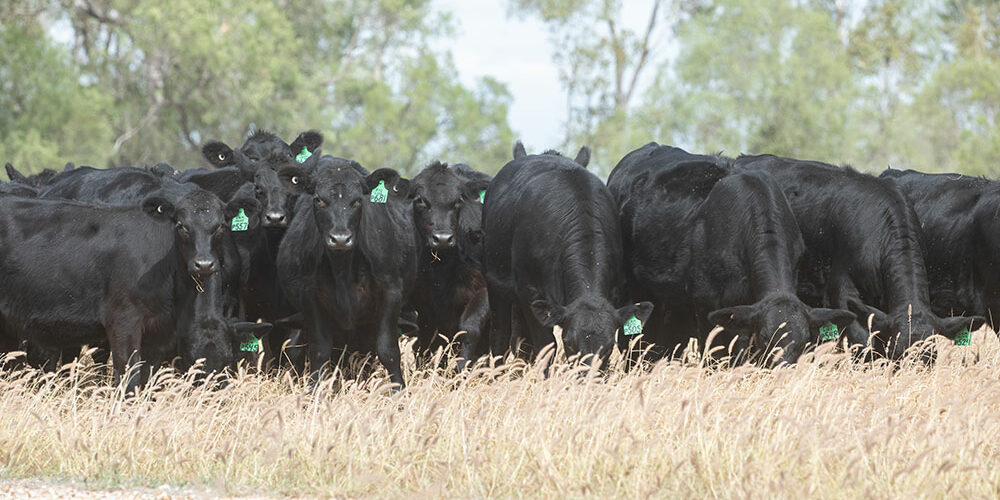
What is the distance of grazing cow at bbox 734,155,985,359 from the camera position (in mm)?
10445

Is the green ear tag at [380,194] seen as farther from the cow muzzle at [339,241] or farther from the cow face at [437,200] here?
the cow face at [437,200]

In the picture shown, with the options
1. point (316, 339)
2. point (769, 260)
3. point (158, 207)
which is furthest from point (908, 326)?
point (158, 207)

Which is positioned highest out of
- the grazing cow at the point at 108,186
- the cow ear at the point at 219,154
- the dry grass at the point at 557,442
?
the cow ear at the point at 219,154

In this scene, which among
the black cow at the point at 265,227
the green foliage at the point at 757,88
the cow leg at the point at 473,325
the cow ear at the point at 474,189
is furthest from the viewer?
the green foliage at the point at 757,88

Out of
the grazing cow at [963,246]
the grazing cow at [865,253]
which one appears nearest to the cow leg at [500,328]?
the grazing cow at [865,253]

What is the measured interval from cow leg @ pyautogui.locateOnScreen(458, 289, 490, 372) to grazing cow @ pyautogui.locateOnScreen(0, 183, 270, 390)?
1969 mm

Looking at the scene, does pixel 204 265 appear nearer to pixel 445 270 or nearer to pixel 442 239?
pixel 442 239

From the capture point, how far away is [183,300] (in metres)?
10.0

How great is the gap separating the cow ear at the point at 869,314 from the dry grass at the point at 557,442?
1.85m

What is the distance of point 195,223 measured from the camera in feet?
32.1

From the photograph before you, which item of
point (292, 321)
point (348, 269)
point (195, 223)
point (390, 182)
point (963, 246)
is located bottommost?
point (292, 321)

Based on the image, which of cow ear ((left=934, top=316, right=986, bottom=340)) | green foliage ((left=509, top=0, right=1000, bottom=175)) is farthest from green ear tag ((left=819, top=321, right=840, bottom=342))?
green foliage ((left=509, top=0, right=1000, bottom=175))

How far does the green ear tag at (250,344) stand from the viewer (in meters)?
10.2

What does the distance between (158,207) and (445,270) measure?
2956mm
